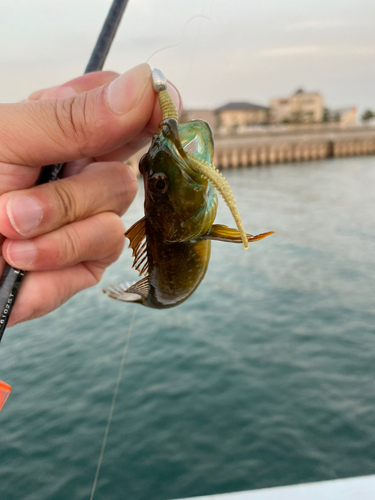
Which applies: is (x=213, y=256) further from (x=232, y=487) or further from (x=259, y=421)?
(x=232, y=487)

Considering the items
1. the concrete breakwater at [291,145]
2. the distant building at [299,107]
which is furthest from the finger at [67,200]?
the distant building at [299,107]

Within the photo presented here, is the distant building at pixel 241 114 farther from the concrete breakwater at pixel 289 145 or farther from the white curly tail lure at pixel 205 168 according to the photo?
the white curly tail lure at pixel 205 168

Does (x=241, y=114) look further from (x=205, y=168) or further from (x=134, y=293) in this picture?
(x=205, y=168)

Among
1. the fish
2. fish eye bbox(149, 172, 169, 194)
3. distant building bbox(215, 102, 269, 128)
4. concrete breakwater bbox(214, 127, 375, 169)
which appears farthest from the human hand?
distant building bbox(215, 102, 269, 128)

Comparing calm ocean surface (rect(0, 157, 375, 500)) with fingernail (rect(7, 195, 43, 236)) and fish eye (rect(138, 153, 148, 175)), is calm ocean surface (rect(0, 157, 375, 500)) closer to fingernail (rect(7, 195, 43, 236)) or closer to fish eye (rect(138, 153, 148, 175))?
fingernail (rect(7, 195, 43, 236))

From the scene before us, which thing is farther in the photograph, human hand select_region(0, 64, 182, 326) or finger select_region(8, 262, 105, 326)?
finger select_region(8, 262, 105, 326)
